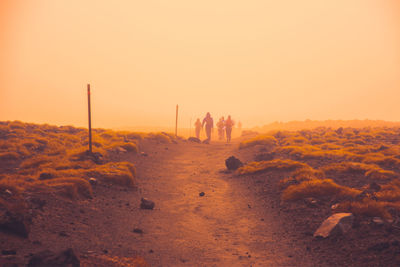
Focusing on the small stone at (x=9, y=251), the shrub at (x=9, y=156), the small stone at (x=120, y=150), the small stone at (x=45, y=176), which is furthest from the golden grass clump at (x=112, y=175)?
the shrub at (x=9, y=156)

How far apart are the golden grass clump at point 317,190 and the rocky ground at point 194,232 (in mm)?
530

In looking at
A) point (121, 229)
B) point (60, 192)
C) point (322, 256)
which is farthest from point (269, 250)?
point (60, 192)

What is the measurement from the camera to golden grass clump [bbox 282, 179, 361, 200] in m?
10.9

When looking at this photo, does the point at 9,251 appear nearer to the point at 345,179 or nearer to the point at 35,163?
the point at 35,163

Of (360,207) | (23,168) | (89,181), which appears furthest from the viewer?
Answer: (23,168)

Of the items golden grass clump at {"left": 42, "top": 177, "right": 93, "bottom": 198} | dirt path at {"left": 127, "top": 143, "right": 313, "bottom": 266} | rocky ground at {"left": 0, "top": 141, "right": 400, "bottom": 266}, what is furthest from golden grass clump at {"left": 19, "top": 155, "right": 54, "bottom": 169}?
rocky ground at {"left": 0, "top": 141, "right": 400, "bottom": 266}

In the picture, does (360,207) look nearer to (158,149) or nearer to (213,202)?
(213,202)

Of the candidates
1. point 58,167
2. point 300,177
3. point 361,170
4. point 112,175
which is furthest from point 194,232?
point 361,170

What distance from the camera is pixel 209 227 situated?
A: 31.2 ft

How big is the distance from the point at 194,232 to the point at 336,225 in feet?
14.5

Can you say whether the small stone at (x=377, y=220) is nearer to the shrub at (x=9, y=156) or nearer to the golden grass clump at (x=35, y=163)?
the golden grass clump at (x=35, y=163)

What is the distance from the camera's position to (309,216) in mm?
9547

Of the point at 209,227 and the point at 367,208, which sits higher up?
the point at 367,208

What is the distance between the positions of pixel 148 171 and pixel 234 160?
6130 mm
